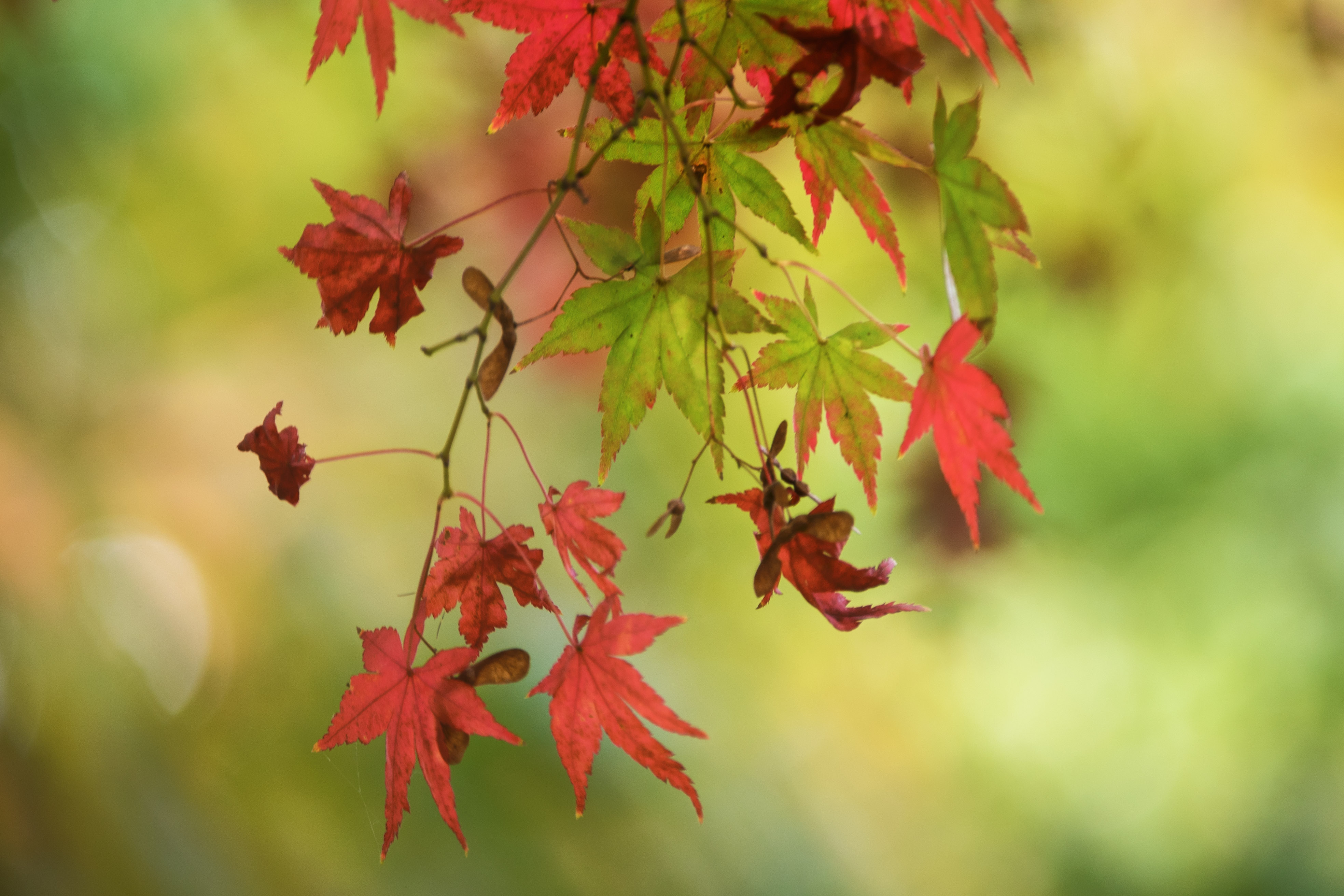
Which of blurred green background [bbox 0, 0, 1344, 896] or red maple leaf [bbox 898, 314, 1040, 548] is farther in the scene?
blurred green background [bbox 0, 0, 1344, 896]

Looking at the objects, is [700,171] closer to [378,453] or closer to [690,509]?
[378,453]

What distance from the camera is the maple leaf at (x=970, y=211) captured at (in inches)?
14.9

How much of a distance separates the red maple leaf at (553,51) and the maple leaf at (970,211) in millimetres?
173

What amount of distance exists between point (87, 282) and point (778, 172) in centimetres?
140

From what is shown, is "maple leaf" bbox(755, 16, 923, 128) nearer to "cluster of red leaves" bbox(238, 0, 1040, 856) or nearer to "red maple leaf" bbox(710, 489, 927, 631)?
"cluster of red leaves" bbox(238, 0, 1040, 856)

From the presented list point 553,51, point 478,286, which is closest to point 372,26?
point 553,51

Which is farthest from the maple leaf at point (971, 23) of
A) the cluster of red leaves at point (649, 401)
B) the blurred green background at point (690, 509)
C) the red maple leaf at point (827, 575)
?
the blurred green background at point (690, 509)

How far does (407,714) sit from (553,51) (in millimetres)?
417

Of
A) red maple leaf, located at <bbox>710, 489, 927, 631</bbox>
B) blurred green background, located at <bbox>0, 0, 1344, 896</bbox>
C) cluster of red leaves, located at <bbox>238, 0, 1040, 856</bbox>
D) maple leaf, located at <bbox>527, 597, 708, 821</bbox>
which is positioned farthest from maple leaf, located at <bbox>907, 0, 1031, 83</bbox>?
blurred green background, located at <bbox>0, 0, 1344, 896</bbox>

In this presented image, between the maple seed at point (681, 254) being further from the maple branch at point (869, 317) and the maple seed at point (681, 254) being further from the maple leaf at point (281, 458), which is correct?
the maple leaf at point (281, 458)

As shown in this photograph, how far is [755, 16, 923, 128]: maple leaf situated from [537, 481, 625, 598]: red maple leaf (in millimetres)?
252

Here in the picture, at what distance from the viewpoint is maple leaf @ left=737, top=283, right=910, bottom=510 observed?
1.73ft

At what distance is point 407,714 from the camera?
50cm

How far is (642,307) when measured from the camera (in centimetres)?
51
